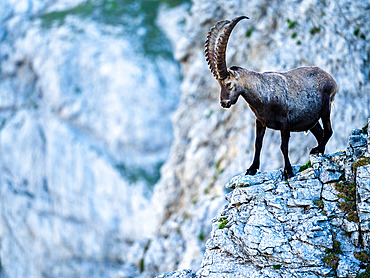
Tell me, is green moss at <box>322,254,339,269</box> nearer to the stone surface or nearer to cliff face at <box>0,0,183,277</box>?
the stone surface

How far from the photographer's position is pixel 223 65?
44.0ft

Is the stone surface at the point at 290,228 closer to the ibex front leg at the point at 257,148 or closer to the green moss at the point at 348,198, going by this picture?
the green moss at the point at 348,198

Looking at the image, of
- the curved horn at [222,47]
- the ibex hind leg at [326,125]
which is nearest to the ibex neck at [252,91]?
the curved horn at [222,47]

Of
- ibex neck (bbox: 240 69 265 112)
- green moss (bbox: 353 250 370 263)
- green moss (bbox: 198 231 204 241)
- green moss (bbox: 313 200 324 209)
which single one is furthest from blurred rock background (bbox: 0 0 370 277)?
green moss (bbox: 353 250 370 263)

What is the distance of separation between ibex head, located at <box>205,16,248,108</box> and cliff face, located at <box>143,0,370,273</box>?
1189 cm

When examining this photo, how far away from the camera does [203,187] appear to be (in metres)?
32.4

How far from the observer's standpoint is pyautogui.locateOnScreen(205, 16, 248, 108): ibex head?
13312 mm

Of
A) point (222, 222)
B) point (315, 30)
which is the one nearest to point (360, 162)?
point (222, 222)

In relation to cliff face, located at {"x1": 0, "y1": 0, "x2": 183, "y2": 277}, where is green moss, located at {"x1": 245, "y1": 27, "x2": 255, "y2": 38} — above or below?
above

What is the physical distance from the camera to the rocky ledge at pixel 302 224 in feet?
39.1

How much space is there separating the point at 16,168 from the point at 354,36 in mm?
41501

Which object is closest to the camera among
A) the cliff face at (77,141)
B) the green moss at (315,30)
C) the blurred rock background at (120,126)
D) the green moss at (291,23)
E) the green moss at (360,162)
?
the green moss at (360,162)

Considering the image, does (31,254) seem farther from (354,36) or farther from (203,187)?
(354,36)

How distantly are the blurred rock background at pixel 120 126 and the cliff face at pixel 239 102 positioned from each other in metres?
0.10
